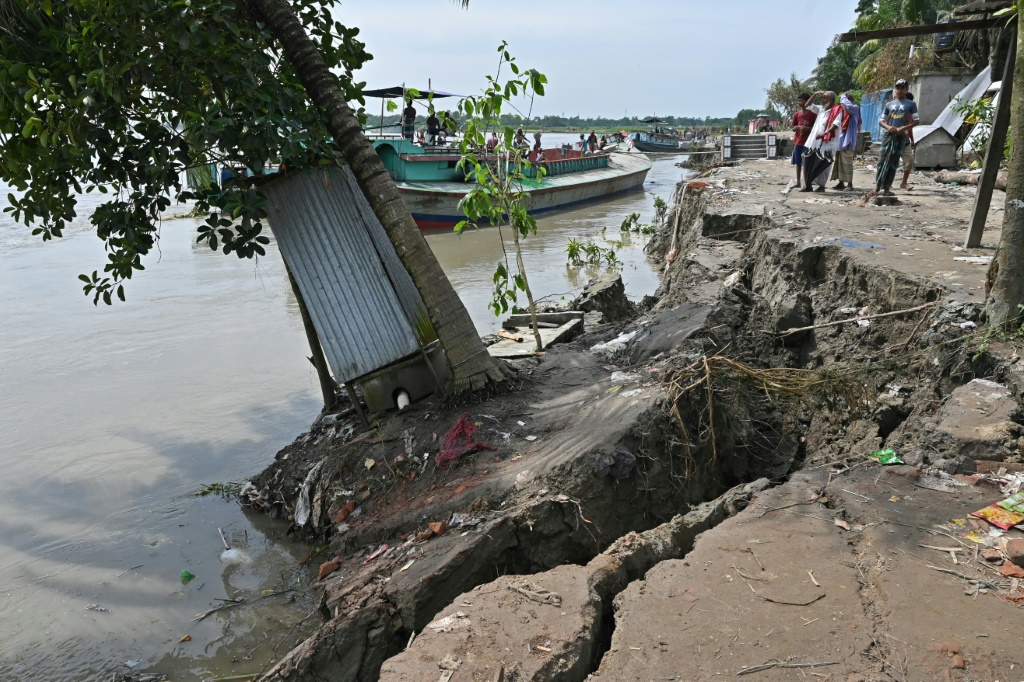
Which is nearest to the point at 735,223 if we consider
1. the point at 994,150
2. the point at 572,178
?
the point at 994,150

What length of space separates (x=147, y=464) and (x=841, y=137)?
9400 mm

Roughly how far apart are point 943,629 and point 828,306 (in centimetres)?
413

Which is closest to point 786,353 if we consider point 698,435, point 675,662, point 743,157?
point 698,435

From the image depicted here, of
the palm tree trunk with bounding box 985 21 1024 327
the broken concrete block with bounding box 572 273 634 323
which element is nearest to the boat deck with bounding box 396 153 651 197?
the broken concrete block with bounding box 572 273 634 323

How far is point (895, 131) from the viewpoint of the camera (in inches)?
345

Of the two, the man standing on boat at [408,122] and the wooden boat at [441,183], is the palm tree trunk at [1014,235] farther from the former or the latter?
the man standing on boat at [408,122]

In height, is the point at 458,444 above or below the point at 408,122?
below

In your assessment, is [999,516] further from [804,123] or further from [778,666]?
[804,123]

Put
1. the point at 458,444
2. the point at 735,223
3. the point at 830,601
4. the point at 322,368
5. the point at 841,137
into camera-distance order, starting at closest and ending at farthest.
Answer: the point at 830,601 < the point at 458,444 < the point at 322,368 < the point at 735,223 < the point at 841,137

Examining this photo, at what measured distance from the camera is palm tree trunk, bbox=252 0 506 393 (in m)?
4.75

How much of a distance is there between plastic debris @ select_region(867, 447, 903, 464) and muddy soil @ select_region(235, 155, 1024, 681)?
80mm

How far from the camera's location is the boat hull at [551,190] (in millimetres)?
18125

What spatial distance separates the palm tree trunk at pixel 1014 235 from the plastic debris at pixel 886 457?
3.90 ft

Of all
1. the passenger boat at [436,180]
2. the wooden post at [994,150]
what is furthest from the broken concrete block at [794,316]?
the passenger boat at [436,180]
